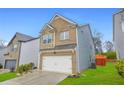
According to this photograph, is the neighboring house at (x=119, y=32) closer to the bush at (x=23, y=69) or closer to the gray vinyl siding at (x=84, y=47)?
the gray vinyl siding at (x=84, y=47)

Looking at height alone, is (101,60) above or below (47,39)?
below

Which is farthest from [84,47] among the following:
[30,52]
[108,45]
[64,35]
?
[30,52]

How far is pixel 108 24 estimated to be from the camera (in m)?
6.53

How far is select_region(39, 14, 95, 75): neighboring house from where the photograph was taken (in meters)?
8.12

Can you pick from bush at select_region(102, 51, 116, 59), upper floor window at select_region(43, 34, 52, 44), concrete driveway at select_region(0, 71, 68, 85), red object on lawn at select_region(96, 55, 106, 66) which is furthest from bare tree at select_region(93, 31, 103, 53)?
upper floor window at select_region(43, 34, 52, 44)

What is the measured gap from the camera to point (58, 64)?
8.51 metres

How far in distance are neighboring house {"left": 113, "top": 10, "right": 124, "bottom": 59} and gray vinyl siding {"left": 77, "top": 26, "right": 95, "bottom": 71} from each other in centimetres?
193

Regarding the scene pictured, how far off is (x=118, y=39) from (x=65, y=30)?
3657 mm

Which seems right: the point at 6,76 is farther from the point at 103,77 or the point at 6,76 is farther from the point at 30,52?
the point at 103,77

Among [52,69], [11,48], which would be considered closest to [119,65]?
[52,69]

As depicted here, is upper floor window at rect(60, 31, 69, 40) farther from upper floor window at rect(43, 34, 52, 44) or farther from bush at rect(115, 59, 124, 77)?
bush at rect(115, 59, 124, 77)

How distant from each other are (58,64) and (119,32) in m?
3.97
